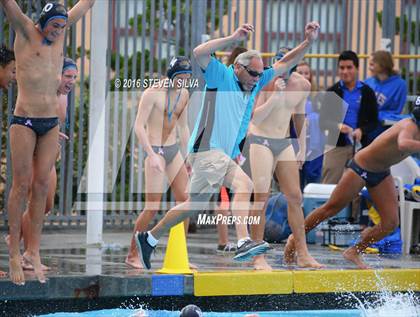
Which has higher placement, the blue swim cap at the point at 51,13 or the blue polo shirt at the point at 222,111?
the blue swim cap at the point at 51,13

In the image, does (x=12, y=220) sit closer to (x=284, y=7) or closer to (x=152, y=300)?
(x=152, y=300)

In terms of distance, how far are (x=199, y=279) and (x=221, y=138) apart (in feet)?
4.16

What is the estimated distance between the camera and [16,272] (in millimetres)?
8875

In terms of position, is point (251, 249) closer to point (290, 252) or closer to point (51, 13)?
point (290, 252)

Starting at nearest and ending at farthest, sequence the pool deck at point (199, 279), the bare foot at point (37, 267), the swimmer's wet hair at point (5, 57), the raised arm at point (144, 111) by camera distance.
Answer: the bare foot at point (37, 267), the pool deck at point (199, 279), the swimmer's wet hair at point (5, 57), the raised arm at point (144, 111)

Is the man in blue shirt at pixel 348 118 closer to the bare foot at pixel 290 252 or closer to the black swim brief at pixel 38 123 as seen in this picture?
the bare foot at pixel 290 252

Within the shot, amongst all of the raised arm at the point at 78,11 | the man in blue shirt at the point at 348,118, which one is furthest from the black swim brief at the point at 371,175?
the raised arm at the point at 78,11

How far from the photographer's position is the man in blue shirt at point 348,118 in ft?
42.5

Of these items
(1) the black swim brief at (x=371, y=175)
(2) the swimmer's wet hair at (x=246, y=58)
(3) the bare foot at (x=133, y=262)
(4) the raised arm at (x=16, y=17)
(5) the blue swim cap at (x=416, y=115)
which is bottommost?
(3) the bare foot at (x=133, y=262)

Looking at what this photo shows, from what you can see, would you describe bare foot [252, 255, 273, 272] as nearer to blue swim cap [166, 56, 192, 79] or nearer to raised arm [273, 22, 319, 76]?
raised arm [273, 22, 319, 76]

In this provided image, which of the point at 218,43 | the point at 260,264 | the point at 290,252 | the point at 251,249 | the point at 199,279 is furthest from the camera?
the point at 290,252

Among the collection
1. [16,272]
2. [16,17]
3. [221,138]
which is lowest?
[16,272]

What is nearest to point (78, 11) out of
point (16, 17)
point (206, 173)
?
point (16, 17)

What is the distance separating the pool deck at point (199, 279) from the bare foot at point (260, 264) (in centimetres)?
8
